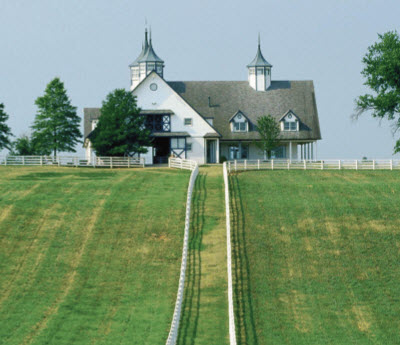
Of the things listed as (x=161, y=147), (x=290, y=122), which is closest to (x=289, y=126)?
(x=290, y=122)

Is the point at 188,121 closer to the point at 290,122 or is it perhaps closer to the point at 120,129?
the point at 120,129

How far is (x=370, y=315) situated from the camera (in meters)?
36.0

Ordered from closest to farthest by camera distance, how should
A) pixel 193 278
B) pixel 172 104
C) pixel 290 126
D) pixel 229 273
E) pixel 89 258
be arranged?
pixel 229 273
pixel 193 278
pixel 89 258
pixel 172 104
pixel 290 126

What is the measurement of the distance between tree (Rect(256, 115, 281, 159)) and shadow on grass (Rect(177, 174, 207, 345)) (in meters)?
29.3

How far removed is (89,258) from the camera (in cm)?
4394

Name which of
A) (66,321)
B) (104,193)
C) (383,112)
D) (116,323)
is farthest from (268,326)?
(383,112)

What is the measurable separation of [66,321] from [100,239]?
12254mm

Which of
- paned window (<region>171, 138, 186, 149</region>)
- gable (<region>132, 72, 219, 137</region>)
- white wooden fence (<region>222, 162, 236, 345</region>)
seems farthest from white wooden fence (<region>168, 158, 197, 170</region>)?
white wooden fence (<region>222, 162, 236, 345</region>)

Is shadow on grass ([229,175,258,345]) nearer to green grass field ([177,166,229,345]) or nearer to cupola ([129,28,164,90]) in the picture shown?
green grass field ([177,166,229,345])

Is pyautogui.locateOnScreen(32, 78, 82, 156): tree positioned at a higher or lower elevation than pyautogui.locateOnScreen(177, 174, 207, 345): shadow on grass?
higher

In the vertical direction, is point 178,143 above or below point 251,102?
below

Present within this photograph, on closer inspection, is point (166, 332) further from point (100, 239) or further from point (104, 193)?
point (104, 193)

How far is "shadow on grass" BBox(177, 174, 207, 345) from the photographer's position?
33.1m

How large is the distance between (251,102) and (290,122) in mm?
5531
